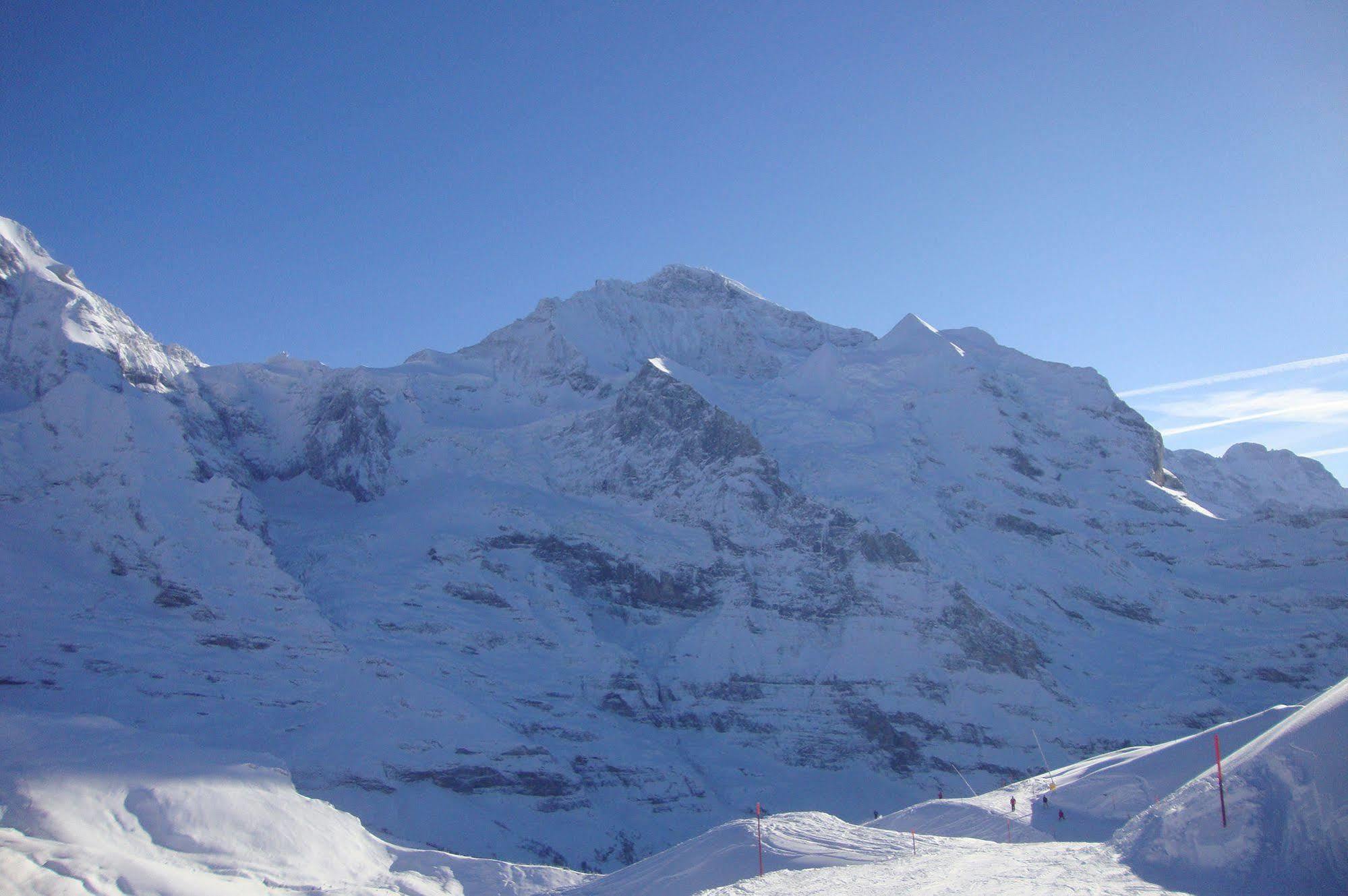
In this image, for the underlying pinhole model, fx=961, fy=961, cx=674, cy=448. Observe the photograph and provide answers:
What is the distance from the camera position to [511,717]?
300ft

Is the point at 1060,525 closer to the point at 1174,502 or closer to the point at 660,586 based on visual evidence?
the point at 1174,502

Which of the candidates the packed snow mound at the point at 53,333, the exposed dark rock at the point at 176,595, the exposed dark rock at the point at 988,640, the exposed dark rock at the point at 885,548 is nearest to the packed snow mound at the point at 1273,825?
the exposed dark rock at the point at 988,640

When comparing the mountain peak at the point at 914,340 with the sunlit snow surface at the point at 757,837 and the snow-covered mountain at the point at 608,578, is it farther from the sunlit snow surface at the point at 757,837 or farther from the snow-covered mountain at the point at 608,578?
the sunlit snow surface at the point at 757,837

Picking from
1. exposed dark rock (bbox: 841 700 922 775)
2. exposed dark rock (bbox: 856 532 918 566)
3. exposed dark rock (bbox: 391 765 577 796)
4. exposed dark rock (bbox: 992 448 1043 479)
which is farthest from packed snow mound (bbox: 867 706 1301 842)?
exposed dark rock (bbox: 992 448 1043 479)

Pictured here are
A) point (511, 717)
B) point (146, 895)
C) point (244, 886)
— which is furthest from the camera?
point (511, 717)

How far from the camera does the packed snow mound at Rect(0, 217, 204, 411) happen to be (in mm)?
106812

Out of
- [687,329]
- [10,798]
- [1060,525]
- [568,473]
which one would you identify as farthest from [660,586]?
[10,798]

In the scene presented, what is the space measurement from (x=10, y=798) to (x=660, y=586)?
80.1 metres

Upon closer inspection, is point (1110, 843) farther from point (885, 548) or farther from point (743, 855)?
point (885, 548)

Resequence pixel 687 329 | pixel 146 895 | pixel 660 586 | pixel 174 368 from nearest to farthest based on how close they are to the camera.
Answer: pixel 146 895 < pixel 660 586 < pixel 174 368 < pixel 687 329

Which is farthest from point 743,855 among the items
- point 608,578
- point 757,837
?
point 608,578

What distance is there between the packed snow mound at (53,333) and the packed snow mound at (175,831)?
64.5m

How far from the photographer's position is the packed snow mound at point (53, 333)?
106812 millimetres

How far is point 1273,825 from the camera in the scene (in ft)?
83.9
